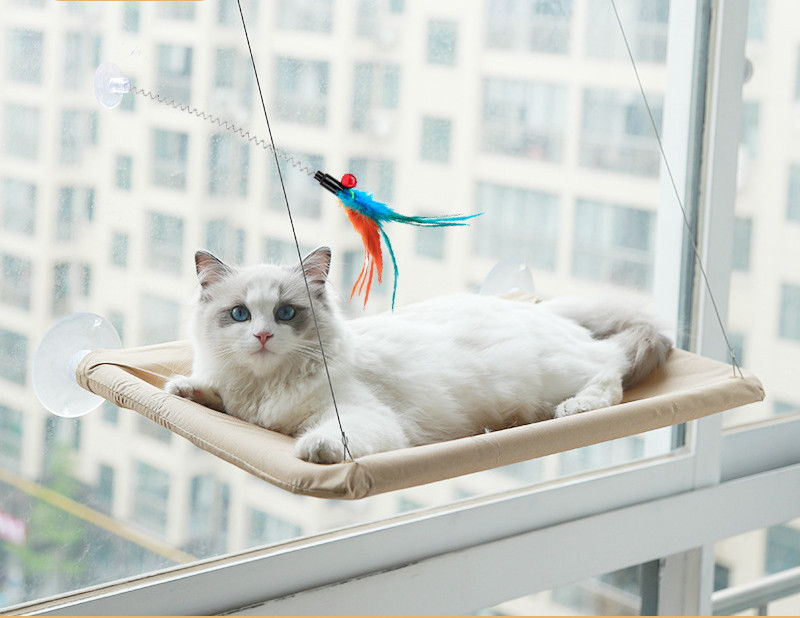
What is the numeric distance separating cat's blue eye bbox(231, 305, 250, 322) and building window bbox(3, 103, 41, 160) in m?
0.62

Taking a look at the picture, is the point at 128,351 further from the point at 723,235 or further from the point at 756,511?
the point at 756,511

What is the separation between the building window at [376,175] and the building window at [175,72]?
1.30 feet

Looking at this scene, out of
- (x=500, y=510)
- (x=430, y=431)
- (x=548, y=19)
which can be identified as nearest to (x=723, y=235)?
(x=548, y=19)

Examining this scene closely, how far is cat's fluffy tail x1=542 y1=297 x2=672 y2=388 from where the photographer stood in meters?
1.47

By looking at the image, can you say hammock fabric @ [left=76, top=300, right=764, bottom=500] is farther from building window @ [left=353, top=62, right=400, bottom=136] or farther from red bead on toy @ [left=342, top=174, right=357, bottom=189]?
building window @ [left=353, top=62, right=400, bottom=136]

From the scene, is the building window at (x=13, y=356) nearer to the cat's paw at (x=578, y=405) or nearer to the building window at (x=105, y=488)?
the building window at (x=105, y=488)

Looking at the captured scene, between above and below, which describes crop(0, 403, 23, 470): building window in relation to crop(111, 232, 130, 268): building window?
below

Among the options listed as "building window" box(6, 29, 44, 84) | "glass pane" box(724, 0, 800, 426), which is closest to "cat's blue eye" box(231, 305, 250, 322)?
"building window" box(6, 29, 44, 84)

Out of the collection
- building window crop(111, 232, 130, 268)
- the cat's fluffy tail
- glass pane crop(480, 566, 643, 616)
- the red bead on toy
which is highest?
the red bead on toy

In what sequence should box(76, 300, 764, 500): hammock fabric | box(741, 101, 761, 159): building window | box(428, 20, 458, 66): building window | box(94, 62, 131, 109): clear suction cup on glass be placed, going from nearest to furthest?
box(76, 300, 764, 500): hammock fabric → box(94, 62, 131, 109): clear suction cup on glass → box(428, 20, 458, 66): building window → box(741, 101, 761, 159): building window

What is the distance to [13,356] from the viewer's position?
5.19ft

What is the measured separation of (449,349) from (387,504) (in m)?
0.88

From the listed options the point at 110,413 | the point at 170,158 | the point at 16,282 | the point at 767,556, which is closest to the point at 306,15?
the point at 170,158

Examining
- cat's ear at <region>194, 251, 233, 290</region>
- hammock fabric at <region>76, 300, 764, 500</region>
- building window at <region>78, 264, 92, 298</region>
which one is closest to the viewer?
hammock fabric at <region>76, 300, 764, 500</region>
